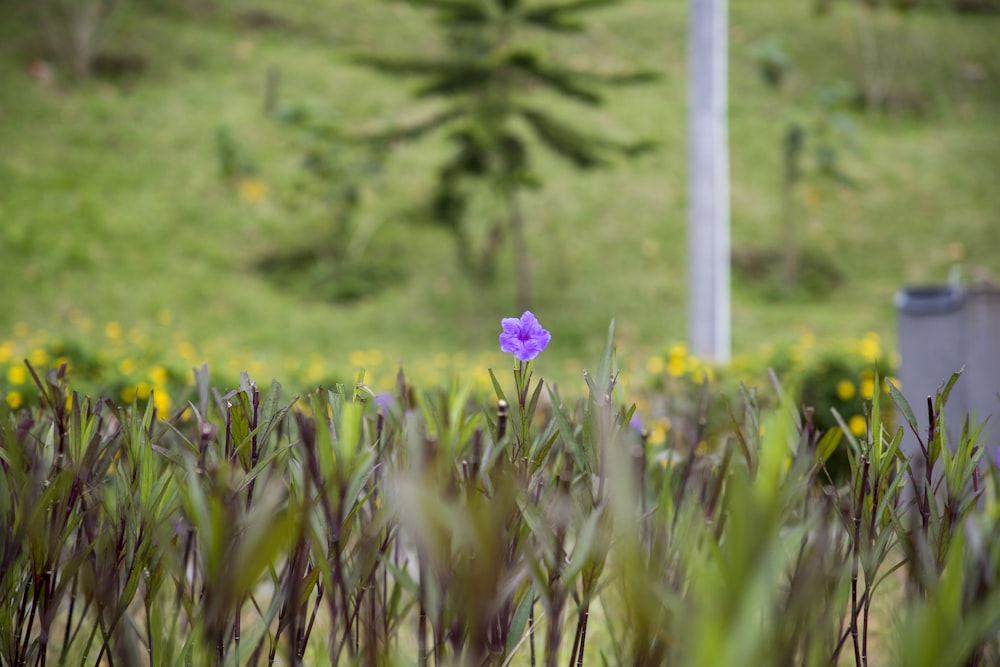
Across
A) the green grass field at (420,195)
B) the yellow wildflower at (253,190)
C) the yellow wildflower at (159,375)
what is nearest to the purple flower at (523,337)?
the yellow wildflower at (159,375)

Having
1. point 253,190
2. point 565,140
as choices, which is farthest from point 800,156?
point 253,190

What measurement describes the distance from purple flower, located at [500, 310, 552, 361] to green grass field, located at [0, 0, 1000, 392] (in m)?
6.34

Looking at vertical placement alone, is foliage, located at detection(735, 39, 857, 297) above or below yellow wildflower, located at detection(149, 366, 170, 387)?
above

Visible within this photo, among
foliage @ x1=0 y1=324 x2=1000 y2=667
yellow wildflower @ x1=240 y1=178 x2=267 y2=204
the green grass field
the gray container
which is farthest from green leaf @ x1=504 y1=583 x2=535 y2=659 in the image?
yellow wildflower @ x1=240 y1=178 x2=267 y2=204

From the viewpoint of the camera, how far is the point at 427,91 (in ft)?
28.8

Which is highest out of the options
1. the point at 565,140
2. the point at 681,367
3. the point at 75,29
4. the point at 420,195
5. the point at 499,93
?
the point at 75,29

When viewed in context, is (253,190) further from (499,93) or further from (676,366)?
(676,366)

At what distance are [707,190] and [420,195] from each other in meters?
5.81

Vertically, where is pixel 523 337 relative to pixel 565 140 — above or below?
below

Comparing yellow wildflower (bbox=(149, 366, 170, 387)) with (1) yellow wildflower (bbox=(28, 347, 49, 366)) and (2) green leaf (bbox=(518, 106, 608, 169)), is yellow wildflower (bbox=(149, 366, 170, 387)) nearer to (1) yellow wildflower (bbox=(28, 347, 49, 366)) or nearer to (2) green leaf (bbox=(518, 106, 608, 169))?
(1) yellow wildflower (bbox=(28, 347, 49, 366))

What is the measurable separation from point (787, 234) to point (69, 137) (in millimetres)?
9337

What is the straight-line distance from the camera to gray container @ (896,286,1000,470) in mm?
2453

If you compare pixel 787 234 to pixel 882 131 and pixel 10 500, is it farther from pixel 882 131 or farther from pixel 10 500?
pixel 10 500

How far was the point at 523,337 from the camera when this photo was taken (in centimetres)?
104
